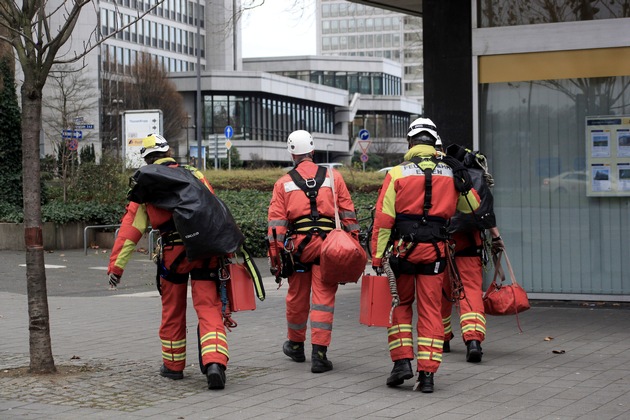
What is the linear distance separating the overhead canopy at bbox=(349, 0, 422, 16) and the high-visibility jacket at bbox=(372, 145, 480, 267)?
6.35 meters

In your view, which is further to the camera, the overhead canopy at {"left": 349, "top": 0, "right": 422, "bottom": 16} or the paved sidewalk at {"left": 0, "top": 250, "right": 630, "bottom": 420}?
the overhead canopy at {"left": 349, "top": 0, "right": 422, "bottom": 16}

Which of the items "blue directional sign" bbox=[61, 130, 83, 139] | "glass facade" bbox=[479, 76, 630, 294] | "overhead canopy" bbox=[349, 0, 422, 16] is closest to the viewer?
"glass facade" bbox=[479, 76, 630, 294]

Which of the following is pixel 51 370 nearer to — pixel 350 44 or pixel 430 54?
pixel 430 54

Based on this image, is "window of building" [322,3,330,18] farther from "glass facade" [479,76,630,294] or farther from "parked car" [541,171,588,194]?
"parked car" [541,171,588,194]

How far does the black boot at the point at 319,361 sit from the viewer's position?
8398 mm

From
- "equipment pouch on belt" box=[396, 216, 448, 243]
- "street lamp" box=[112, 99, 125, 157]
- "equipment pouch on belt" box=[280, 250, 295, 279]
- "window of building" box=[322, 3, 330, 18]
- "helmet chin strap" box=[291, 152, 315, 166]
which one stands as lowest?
"equipment pouch on belt" box=[280, 250, 295, 279]

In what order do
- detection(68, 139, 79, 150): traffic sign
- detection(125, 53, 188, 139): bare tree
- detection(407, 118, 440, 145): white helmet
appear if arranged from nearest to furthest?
1. detection(407, 118, 440, 145): white helmet
2. detection(68, 139, 79, 150): traffic sign
3. detection(125, 53, 188, 139): bare tree

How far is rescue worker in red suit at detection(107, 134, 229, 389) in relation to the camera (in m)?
7.89

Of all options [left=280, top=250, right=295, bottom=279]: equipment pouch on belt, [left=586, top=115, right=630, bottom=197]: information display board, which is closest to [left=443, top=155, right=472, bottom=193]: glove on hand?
[left=280, top=250, right=295, bottom=279]: equipment pouch on belt

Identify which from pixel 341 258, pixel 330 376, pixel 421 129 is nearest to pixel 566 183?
pixel 421 129

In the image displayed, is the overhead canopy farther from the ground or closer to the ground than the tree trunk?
farther from the ground

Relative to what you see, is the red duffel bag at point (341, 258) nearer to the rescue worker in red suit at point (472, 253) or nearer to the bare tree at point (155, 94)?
the rescue worker in red suit at point (472, 253)

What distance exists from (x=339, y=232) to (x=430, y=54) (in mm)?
4445

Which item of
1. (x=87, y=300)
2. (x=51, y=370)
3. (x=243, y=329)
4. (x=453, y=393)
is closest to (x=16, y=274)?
(x=87, y=300)
